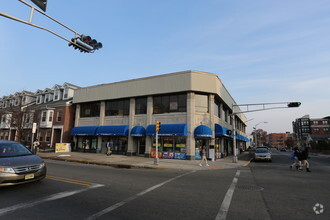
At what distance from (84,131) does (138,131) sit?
9.22 meters

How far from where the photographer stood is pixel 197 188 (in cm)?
761

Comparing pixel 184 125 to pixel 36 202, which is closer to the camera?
pixel 36 202

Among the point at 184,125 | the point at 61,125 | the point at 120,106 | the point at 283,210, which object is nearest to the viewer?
the point at 283,210

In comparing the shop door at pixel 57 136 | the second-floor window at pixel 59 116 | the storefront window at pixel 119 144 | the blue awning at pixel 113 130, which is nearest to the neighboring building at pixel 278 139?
the storefront window at pixel 119 144

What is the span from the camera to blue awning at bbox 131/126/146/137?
2250cm

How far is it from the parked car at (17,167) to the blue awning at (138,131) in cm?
1522

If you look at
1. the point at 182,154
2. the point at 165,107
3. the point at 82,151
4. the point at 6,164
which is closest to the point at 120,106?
the point at 165,107

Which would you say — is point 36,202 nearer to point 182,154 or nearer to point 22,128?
point 182,154

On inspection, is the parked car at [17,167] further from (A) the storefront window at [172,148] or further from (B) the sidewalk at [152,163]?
(A) the storefront window at [172,148]

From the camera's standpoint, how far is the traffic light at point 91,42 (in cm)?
870

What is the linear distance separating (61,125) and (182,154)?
20.7 metres

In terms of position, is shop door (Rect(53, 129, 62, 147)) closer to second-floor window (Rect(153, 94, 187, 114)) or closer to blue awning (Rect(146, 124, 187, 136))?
blue awning (Rect(146, 124, 187, 136))

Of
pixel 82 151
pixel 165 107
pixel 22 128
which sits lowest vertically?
pixel 82 151

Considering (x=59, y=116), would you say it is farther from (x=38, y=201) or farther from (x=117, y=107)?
(x=38, y=201)
